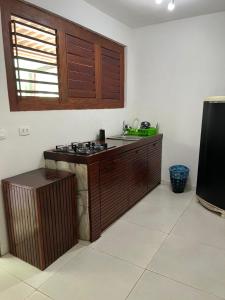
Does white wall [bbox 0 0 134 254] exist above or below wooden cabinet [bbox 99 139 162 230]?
above

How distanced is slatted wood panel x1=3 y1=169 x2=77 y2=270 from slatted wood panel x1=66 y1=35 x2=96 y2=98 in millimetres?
1170

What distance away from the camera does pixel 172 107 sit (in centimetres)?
357

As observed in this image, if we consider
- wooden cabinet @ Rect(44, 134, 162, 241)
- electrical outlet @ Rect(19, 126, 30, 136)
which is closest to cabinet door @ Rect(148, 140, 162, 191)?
wooden cabinet @ Rect(44, 134, 162, 241)

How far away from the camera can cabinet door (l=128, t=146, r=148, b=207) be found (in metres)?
2.85

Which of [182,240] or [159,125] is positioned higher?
[159,125]

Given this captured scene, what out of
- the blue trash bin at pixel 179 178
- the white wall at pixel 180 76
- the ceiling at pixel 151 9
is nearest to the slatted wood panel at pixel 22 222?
the blue trash bin at pixel 179 178

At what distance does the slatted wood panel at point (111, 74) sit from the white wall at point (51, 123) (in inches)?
8.8

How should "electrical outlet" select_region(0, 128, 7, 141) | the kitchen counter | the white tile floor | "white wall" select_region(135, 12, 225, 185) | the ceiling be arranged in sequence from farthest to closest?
"white wall" select_region(135, 12, 225, 185) → the ceiling → the kitchen counter → "electrical outlet" select_region(0, 128, 7, 141) → the white tile floor

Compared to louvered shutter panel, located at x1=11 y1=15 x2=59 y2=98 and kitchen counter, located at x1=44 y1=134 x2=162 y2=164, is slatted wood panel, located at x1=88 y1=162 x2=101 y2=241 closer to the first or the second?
kitchen counter, located at x1=44 y1=134 x2=162 y2=164

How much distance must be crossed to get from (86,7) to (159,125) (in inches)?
80.1

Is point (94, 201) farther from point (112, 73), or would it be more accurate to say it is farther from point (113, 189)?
point (112, 73)

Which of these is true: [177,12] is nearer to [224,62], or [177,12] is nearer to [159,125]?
[224,62]

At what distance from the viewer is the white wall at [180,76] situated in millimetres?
3148

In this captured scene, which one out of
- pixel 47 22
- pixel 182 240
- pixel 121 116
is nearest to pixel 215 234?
pixel 182 240
